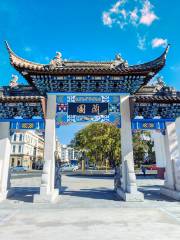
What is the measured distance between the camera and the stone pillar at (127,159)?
9008mm

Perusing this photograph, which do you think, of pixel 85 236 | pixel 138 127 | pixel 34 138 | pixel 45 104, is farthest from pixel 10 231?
→ pixel 34 138

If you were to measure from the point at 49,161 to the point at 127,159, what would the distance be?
3.76 metres

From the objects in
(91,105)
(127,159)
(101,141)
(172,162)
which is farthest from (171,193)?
(101,141)

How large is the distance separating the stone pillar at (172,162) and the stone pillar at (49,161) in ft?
19.3

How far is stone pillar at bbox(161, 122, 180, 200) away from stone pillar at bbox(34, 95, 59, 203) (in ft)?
19.3

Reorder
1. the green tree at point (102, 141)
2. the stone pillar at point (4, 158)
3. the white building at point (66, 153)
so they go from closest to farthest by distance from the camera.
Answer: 1. the stone pillar at point (4, 158)
2. the green tree at point (102, 141)
3. the white building at point (66, 153)

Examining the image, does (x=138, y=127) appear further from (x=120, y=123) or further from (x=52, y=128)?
(x=52, y=128)

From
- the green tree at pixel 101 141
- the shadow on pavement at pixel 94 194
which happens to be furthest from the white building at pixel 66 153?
the shadow on pavement at pixel 94 194

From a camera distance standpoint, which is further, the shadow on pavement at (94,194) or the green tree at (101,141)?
the green tree at (101,141)

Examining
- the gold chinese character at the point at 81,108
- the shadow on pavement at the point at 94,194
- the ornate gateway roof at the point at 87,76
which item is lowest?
the shadow on pavement at the point at 94,194

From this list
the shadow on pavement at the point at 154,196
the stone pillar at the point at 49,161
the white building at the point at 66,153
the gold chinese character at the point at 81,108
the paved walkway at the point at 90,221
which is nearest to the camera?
the paved walkway at the point at 90,221

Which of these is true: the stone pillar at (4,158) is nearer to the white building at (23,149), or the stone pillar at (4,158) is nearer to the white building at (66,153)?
the white building at (23,149)

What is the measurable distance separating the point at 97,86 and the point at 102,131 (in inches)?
863

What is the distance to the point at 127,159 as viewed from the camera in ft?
32.0
